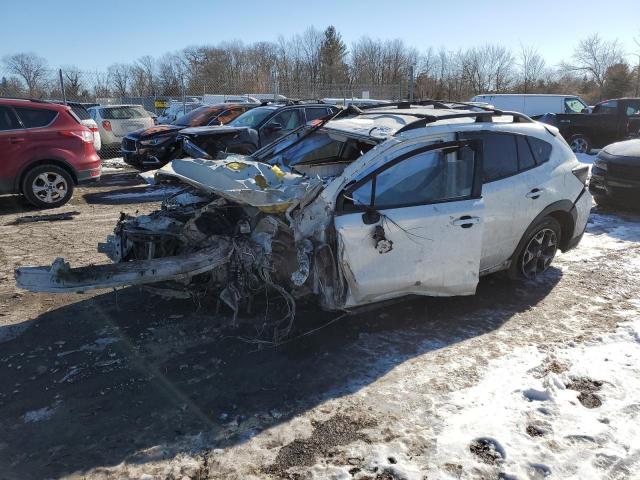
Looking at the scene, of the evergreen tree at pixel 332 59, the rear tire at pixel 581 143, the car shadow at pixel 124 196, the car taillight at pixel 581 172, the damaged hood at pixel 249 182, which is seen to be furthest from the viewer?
the evergreen tree at pixel 332 59

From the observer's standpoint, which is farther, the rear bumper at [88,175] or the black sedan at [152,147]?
the black sedan at [152,147]

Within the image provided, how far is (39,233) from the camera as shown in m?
7.09

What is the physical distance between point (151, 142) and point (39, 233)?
5.03 meters

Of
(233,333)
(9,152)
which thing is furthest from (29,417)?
(9,152)

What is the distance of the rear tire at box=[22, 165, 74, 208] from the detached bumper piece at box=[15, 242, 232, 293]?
5700 millimetres

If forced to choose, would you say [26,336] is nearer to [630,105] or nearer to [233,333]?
[233,333]

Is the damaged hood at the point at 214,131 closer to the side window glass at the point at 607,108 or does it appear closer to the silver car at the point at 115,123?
the silver car at the point at 115,123

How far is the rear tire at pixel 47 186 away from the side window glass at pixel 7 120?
2.41 feet

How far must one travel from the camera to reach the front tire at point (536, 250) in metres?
5.05

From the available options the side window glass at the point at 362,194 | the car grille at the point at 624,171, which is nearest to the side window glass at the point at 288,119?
the car grille at the point at 624,171

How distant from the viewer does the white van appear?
18.9m

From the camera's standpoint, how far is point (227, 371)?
3.67 meters

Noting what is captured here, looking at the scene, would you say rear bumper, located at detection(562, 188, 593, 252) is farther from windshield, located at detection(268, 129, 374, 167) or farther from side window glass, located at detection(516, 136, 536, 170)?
windshield, located at detection(268, 129, 374, 167)

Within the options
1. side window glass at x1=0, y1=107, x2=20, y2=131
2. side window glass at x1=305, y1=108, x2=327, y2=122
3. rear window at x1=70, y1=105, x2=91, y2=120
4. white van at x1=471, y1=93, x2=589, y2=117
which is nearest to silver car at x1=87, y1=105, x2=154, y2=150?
rear window at x1=70, y1=105, x2=91, y2=120
